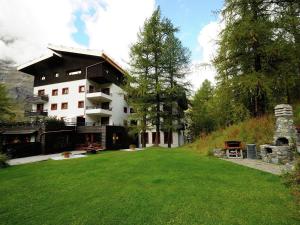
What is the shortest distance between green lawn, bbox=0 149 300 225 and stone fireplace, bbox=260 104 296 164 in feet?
10.7

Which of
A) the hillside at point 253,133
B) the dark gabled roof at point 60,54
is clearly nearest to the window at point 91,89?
the dark gabled roof at point 60,54

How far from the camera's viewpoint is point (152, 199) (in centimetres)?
616

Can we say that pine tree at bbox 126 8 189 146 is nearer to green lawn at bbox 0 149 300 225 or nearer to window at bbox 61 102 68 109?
window at bbox 61 102 68 109

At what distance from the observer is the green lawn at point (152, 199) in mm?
5036

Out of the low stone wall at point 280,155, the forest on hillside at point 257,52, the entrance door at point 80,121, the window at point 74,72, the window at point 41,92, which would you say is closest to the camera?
the low stone wall at point 280,155

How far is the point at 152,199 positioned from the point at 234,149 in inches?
400

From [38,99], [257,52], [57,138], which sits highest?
[257,52]

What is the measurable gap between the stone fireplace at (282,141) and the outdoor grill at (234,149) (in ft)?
5.22

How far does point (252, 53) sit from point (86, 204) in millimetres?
16496

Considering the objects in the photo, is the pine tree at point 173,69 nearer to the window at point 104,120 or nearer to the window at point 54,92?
the window at point 104,120

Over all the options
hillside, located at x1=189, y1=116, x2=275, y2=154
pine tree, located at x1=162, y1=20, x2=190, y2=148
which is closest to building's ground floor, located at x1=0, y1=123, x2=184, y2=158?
pine tree, located at x1=162, y1=20, x2=190, y2=148

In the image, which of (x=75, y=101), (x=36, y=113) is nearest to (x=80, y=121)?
(x=75, y=101)

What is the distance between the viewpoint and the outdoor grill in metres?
14.0

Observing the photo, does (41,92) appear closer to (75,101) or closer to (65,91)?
(65,91)
